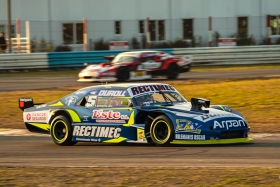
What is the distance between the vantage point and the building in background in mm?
36406

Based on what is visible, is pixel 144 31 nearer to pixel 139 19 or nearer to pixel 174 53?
pixel 139 19

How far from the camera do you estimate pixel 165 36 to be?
39.0 metres

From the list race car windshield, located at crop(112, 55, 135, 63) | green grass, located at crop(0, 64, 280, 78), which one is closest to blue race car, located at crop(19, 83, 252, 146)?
race car windshield, located at crop(112, 55, 135, 63)

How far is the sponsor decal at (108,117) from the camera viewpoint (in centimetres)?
1091

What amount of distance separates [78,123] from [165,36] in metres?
28.0

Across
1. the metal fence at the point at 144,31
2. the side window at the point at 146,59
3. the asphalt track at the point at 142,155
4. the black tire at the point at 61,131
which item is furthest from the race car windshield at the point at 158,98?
the metal fence at the point at 144,31

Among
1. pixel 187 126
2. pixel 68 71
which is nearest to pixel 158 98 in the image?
pixel 187 126

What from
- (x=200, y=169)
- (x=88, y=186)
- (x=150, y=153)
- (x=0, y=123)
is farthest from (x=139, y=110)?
(x=0, y=123)

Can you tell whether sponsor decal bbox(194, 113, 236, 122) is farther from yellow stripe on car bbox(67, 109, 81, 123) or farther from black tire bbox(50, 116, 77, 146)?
black tire bbox(50, 116, 77, 146)

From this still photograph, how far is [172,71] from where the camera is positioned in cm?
2488

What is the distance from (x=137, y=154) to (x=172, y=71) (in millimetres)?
15210

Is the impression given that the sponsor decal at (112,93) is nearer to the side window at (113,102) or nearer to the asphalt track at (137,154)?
the side window at (113,102)

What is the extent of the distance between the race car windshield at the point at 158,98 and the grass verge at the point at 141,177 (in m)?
2.89

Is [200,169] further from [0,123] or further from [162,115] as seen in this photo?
[0,123]
